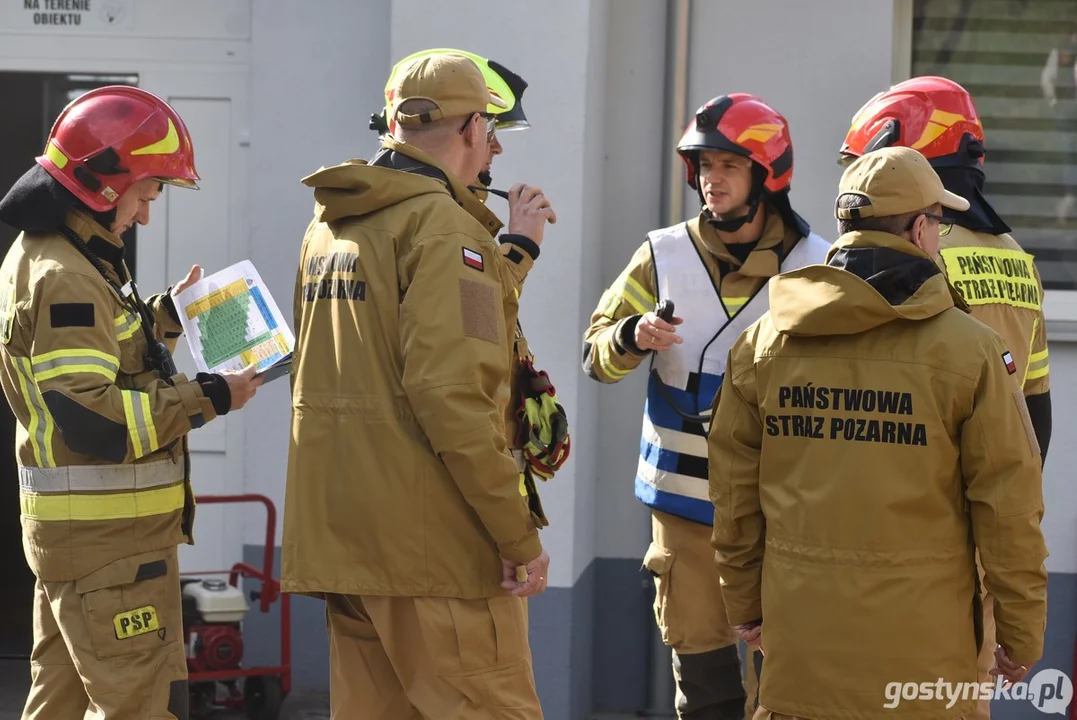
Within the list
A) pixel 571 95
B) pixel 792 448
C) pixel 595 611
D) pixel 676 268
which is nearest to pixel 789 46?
pixel 571 95

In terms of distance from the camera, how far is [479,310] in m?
2.96

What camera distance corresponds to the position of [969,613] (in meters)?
2.84

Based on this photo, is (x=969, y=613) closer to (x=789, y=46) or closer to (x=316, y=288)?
(x=316, y=288)

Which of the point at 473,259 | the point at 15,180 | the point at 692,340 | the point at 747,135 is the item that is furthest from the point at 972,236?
the point at 15,180

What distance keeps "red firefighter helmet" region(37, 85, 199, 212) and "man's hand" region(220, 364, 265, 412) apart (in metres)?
0.57

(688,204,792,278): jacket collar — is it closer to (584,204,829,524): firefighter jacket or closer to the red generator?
(584,204,829,524): firefighter jacket

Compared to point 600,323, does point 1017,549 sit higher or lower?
lower

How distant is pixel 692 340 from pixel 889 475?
4.38 ft

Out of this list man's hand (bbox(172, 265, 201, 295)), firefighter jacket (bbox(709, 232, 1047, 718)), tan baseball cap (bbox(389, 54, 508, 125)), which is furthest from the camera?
man's hand (bbox(172, 265, 201, 295))

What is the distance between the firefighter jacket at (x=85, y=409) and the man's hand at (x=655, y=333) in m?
1.26

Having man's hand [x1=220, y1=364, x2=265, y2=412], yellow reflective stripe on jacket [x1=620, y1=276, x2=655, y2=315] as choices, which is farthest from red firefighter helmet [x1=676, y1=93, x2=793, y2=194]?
man's hand [x1=220, y1=364, x2=265, y2=412]

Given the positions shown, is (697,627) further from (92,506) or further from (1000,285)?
(92,506)

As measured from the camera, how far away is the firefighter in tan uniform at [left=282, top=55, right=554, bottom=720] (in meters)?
2.93

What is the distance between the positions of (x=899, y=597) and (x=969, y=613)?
0.19 m
